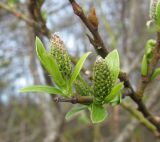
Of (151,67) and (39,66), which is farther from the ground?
(151,67)

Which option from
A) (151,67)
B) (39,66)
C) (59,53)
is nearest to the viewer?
(59,53)

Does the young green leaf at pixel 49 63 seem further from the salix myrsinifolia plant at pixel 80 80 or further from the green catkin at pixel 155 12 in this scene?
the green catkin at pixel 155 12

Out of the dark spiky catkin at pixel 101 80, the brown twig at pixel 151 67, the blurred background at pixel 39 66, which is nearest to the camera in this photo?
the dark spiky catkin at pixel 101 80

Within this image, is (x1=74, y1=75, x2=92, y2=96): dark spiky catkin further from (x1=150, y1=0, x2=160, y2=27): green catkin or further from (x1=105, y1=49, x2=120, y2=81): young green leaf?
(x1=150, y1=0, x2=160, y2=27): green catkin

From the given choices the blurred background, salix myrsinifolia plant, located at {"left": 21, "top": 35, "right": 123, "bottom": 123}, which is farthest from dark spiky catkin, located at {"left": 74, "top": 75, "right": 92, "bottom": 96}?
the blurred background

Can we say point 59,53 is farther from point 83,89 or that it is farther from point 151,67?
point 151,67

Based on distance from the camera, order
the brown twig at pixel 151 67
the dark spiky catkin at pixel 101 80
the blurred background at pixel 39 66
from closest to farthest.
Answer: the dark spiky catkin at pixel 101 80 < the brown twig at pixel 151 67 < the blurred background at pixel 39 66

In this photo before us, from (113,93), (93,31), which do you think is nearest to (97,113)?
(113,93)

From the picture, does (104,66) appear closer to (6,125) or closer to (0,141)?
(0,141)

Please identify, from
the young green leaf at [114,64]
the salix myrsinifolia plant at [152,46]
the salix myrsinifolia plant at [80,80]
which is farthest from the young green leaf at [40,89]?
the salix myrsinifolia plant at [152,46]
